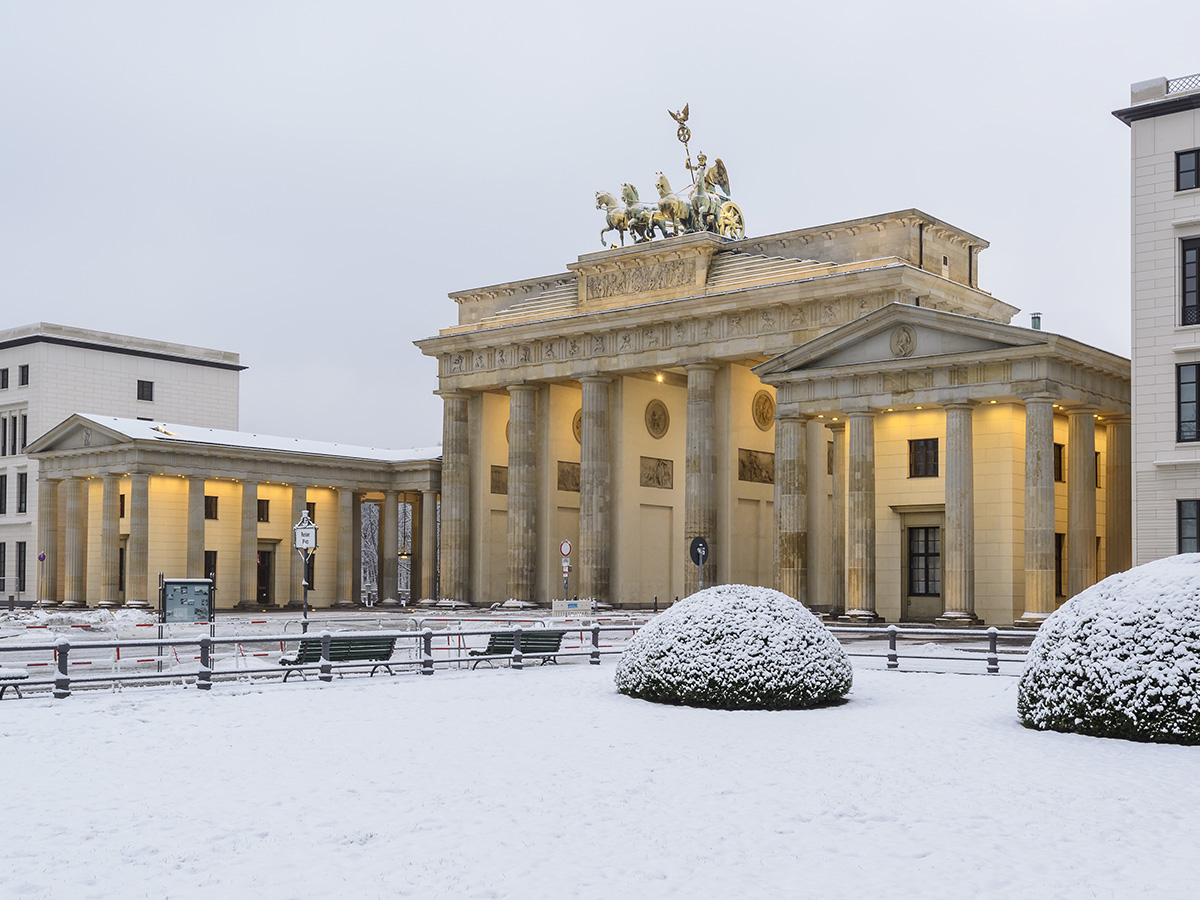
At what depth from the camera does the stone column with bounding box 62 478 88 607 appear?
217ft

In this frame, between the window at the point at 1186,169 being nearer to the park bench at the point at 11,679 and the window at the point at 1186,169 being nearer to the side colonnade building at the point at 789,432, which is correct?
the side colonnade building at the point at 789,432

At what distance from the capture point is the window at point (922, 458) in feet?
138

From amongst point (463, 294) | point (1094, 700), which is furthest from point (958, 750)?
point (463, 294)

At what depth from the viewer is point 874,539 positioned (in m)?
42.3

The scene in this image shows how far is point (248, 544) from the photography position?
65438 millimetres

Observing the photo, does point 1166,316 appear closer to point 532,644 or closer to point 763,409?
point 532,644

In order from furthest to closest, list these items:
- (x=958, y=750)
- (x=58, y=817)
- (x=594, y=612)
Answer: (x=594, y=612) < (x=958, y=750) < (x=58, y=817)

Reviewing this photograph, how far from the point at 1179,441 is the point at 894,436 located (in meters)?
9.68

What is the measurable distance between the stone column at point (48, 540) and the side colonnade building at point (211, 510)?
5cm

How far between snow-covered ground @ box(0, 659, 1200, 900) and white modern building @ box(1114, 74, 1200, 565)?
19434 millimetres

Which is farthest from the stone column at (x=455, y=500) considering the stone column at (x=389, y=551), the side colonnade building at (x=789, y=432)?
the stone column at (x=389, y=551)

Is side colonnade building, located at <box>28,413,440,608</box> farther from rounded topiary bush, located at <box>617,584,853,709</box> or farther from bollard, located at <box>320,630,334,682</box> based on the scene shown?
rounded topiary bush, located at <box>617,584,853,709</box>

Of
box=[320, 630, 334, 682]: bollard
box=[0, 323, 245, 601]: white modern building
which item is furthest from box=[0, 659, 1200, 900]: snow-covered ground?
box=[0, 323, 245, 601]: white modern building

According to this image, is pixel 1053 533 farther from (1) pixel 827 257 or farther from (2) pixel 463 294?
(2) pixel 463 294
